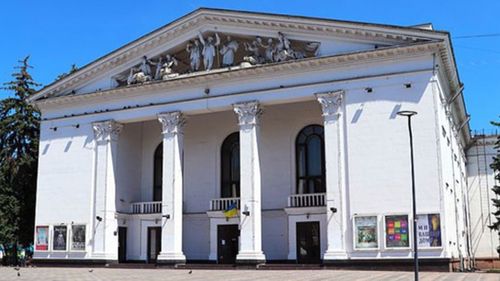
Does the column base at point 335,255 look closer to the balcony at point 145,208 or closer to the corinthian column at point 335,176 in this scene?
the corinthian column at point 335,176

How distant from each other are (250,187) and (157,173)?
8.94 m

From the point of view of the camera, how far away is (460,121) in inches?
→ 1538

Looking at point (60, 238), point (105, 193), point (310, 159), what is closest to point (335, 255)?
point (310, 159)

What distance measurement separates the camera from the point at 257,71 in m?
29.8

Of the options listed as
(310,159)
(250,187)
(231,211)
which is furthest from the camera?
(310,159)

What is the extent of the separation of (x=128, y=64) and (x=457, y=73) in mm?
17693

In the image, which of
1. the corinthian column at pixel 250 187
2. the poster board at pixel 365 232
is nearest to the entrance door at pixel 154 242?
the corinthian column at pixel 250 187

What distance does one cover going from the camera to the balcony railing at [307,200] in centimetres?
3023

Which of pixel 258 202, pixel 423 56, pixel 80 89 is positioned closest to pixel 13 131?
pixel 80 89

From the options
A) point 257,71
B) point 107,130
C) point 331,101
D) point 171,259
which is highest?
point 257,71

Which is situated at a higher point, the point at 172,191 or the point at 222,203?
the point at 172,191

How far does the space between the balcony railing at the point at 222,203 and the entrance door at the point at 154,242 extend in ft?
12.4

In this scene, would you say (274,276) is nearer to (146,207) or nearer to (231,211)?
(231,211)

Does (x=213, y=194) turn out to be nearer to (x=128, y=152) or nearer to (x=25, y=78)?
(x=128, y=152)
